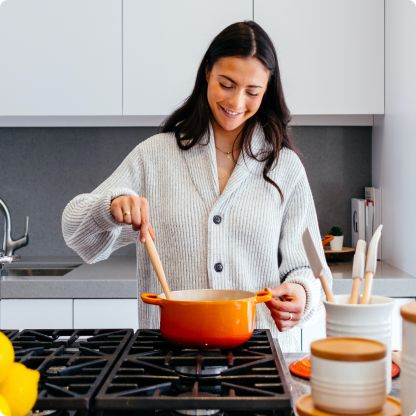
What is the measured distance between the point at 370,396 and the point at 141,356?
382 millimetres

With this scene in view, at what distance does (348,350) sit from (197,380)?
268 mm

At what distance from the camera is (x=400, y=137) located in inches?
81.7

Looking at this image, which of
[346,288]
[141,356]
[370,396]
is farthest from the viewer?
[346,288]

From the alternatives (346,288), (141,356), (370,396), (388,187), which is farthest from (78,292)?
(370,396)

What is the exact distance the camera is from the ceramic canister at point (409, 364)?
478mm

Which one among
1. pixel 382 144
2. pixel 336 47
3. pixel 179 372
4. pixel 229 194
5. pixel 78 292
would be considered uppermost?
pixel 336 47

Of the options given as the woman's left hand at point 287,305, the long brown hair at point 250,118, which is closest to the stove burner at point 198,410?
the woman's left hand at point 287,305

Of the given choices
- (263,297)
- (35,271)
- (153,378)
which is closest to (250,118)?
(263,297)

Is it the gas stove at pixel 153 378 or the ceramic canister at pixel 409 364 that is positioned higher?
the ceramic canister at pixel 409 364

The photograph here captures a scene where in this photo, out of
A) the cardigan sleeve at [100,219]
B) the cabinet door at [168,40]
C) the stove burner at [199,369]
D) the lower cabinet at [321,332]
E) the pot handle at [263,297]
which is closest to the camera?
the stove burner at [199,369]

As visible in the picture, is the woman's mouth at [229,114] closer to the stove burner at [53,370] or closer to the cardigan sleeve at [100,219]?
the cardigan sleeve at [100,219]

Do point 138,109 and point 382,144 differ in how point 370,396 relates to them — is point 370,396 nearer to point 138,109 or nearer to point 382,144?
point 138,109

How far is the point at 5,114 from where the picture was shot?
2.15m

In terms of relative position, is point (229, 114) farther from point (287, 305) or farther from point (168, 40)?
point (168, 40)
